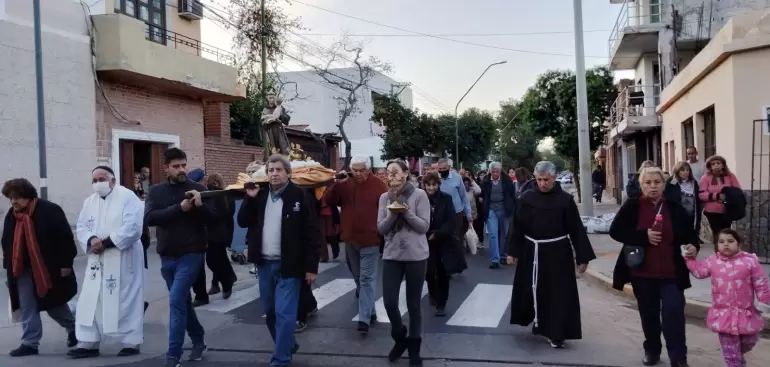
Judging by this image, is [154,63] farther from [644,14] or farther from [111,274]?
[644,14]

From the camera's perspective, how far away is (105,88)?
15.2 meters

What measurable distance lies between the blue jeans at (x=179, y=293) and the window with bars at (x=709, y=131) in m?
11.0

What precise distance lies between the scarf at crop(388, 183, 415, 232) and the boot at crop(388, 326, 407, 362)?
904mm

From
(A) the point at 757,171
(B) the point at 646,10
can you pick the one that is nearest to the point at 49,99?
(A) the point at 757,171

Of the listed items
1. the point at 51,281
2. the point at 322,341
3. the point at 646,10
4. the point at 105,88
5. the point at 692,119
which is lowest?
the point at 322,341

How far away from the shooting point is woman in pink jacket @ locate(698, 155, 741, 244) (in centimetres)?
976

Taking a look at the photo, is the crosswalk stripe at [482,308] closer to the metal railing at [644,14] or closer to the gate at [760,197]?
the gate at [760,197]

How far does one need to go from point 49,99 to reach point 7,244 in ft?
25.9

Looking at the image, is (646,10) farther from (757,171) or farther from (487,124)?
(487,124)

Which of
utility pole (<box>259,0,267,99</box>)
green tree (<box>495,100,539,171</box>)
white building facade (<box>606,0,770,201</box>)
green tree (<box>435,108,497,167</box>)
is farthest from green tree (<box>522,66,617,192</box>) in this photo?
green tree (<box>495,100,539,171</box>)

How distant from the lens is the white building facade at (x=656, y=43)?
880 inches

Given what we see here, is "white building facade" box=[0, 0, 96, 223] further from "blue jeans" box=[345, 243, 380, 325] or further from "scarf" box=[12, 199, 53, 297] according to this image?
"blue jeans" box=[345, 243, 380, 325]

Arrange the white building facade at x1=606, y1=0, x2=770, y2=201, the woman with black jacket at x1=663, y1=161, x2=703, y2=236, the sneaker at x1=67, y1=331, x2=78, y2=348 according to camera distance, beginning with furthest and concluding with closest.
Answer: the white building facade at x1=606, y1=0, x2=770, y2=201 → the woman with black jacket at x1=663, y1=161, x2=703, y2=236 → the sneaker at x1=67, y1=331, x2=78, y2=348

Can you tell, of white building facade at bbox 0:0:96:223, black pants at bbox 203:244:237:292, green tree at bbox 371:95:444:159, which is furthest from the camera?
green tree at bbox 371:95:444:159
